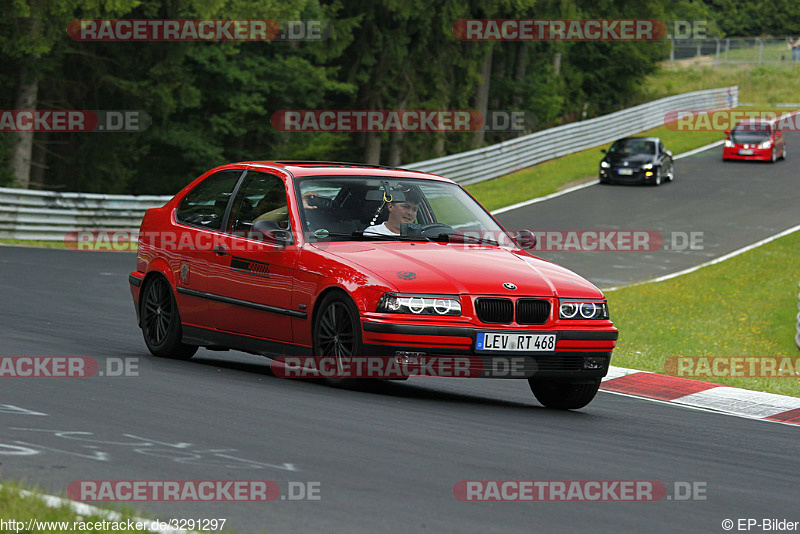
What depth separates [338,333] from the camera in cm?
912

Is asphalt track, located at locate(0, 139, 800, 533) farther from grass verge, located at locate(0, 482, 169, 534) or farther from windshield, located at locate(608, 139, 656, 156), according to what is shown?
windshield, located at locate(608, 139, 656, 156)

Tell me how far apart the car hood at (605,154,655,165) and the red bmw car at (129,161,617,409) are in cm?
3039

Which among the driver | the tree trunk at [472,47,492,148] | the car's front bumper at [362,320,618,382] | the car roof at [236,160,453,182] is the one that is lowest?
the car's front bumper at [362,320,618,382]

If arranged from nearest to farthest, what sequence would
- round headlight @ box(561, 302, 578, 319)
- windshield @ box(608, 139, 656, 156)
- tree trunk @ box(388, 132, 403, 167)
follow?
round headlight @ box(561, 302, 578, 319), windshield @ box(608, 139, 656, 156), tree trunk @ box(388, 132, 403, 167)

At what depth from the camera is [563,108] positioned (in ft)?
220

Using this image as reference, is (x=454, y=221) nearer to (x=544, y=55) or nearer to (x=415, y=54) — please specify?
(x=415, y=54)

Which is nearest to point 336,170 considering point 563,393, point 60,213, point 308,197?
point 308,197

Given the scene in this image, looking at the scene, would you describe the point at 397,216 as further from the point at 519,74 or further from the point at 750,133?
the point at 519,74

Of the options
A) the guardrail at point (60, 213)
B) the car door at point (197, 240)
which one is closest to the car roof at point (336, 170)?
the car door at point (197, 240)

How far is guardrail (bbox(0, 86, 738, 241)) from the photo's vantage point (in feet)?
90.7

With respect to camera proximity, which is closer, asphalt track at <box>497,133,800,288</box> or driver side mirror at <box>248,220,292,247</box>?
driver side mirror at <box>248,220,292,247</box>

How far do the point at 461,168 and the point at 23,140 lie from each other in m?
13.4

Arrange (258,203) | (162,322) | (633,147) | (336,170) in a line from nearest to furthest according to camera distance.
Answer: (336,170) < (258,203) < (162,322) < (633,147)

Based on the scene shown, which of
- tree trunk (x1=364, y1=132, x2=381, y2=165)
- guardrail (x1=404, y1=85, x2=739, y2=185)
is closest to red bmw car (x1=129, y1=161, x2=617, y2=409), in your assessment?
guardrail (x1=404, y1=85, x2=739, y2=185)
